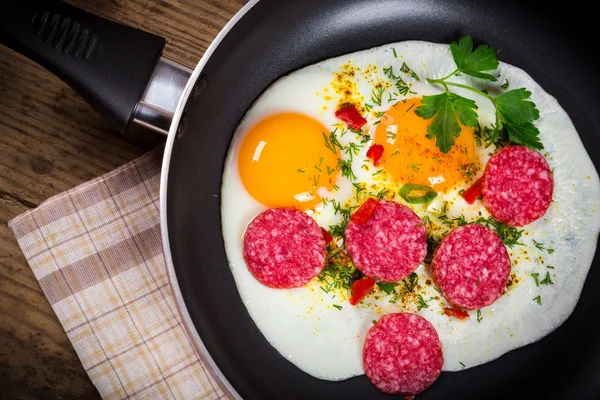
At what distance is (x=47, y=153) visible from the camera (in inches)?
72.4

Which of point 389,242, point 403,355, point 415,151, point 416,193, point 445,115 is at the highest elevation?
point 445,115

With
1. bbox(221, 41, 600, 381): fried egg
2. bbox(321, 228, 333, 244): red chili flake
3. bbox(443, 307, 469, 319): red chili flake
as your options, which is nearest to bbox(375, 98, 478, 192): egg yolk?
bbox(221, 41, 600, 381): fried egg

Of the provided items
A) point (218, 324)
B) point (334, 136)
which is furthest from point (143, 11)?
Answer: point (218, 324)

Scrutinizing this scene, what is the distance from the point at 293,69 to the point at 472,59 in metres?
0.59

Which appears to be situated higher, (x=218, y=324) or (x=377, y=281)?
(x=377, y=281)

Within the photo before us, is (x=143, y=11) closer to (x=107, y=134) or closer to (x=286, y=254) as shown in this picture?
(x=107, y=134)

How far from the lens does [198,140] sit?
182 cm

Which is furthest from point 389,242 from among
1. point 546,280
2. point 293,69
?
point 293,69

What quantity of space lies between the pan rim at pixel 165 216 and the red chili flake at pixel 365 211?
0.57 meters

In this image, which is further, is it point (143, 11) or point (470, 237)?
point (143, 11)

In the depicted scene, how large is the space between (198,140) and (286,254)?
1.58ft

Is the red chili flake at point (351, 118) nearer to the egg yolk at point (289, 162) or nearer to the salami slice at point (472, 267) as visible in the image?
the egg yolk at point (289, 162)

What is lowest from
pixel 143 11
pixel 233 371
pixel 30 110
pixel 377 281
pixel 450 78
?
pixel 233 371

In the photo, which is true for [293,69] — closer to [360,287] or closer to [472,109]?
[472,109]
